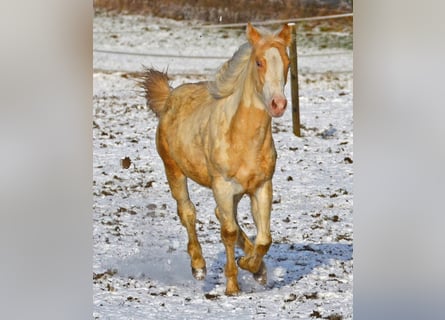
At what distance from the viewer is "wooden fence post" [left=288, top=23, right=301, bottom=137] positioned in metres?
5.31

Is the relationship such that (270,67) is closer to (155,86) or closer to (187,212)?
(155,86)

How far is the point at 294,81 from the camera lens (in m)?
5.37

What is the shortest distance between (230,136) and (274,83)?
0.32 m

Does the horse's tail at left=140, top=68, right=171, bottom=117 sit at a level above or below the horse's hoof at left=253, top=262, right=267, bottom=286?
above

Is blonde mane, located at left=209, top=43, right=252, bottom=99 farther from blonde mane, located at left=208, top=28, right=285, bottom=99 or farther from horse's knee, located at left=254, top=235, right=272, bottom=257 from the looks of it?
horse's knee, located at left=254, top=235, right=272, bottom=257

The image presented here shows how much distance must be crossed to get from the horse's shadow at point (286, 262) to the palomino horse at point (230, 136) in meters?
0.04

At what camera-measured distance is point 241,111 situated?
5215 millimetres

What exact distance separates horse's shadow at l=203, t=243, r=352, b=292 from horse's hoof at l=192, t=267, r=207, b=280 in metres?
0.02

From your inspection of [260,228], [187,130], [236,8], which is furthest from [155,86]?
[260,228]

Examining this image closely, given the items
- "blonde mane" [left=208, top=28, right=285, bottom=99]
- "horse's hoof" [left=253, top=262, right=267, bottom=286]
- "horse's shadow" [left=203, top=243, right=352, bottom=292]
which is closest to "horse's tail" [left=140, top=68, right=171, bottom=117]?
"blonde mane" [left=208, top=28, right=285, bottom=99]
